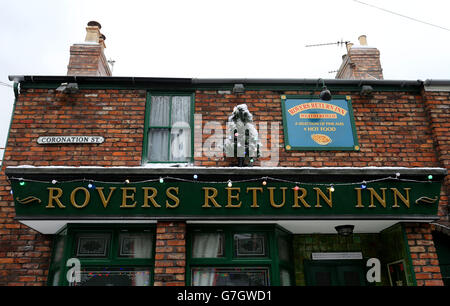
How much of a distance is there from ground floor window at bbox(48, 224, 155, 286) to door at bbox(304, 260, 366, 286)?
9.54 feet

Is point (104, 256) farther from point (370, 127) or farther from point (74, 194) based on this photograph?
point (370, 127)

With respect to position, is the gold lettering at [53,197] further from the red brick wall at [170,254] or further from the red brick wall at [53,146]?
the red brick wall at [170,254]

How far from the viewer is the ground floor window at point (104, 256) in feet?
19.8

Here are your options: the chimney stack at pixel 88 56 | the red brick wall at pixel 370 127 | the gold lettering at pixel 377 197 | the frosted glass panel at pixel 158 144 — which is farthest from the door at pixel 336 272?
the chimney stack at pixel 88 56

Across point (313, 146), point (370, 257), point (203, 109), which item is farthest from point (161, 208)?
point (370, 257)

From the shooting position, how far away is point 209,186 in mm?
6051

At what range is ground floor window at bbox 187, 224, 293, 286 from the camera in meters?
6.06

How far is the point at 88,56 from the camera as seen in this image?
8586 millimetres

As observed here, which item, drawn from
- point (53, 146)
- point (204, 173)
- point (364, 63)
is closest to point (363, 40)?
point (364, 63)

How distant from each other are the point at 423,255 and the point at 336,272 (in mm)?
1527

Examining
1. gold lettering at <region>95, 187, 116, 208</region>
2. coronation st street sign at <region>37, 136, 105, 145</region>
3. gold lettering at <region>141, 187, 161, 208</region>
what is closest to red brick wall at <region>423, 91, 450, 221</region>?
gold lettering at <region>141, 187, 161, 208</region>

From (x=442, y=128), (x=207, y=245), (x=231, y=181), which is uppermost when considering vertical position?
(x=442, y=128)

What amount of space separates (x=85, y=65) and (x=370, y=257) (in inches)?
284

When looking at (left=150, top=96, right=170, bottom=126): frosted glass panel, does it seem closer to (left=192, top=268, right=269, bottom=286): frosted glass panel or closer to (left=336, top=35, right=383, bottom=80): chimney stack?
(left=192, top=268, right=269, bottom=286): frosted glass panel
